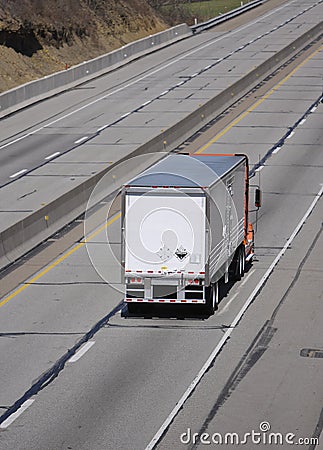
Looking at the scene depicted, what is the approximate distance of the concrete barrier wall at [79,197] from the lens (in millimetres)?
27594

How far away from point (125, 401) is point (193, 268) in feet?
15.6

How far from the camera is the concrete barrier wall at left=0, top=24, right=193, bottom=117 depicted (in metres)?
53.6

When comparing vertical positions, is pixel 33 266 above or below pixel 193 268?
below

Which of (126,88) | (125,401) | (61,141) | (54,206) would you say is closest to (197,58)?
(126,88)

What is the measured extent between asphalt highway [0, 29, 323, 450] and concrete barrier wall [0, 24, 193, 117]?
24.2 meters

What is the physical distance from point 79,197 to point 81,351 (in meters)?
13.3

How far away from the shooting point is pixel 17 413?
1656 centimetres

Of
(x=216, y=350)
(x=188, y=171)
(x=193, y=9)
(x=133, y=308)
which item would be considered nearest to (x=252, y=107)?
(x=188, y=171)

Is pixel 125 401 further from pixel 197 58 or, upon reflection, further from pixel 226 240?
pixel 197 58

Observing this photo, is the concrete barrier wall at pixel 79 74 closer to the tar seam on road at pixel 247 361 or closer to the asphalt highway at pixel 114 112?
the asphalt highway at pixel 114 112

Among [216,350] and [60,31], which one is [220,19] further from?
[216,350]

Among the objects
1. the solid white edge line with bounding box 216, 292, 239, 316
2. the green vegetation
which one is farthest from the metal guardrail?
the solid white edge line with bounding box 216, 292, 239, 316

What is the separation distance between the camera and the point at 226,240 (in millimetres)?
22828

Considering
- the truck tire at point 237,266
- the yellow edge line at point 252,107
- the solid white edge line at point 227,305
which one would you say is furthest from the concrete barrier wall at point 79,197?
the solid white edge line at point 227,305
